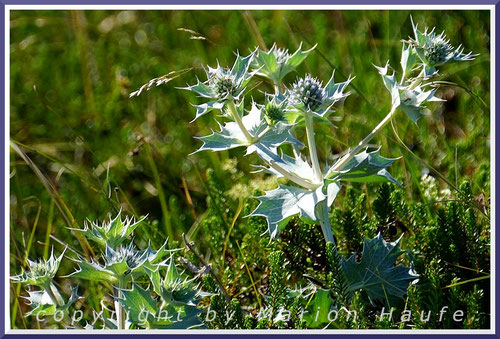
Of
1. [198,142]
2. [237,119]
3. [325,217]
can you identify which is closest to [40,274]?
[237,119]

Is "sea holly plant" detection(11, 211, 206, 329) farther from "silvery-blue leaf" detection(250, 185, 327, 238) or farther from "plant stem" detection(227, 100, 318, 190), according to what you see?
"plant stem" detection(227, 100, 318, 190)

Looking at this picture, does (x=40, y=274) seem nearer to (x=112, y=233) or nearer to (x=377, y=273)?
(x=112, y=233)

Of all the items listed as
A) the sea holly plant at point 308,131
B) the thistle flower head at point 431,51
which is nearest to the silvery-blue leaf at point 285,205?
the sea holly plant at point 308,131

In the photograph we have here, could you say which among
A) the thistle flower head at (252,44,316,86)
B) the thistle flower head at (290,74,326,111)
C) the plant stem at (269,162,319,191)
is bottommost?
the plant stem at (269,162,319,191)

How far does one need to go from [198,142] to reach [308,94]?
1.89 m

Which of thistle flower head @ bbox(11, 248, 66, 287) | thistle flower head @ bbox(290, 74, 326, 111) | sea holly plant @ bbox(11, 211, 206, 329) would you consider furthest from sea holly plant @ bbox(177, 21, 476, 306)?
thistle flower head @ bbox(11, 248, 66, 287)

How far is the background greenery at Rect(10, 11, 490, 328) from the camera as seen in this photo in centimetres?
224

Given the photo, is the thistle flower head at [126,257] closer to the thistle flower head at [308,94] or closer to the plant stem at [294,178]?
the plant stem at [294,178]

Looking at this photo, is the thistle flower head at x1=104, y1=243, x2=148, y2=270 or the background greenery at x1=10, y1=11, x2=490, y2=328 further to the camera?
the background greenery at x1=10, y1=11, x2=490, y2=328

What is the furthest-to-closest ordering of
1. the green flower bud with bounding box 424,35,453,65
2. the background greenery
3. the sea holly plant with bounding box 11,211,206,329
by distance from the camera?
the background greenery < the green flower bud with bounding box 424,35,453,65 < the sea holly plant with bounding box 11,211,206,329

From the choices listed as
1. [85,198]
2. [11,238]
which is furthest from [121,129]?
[11,238]

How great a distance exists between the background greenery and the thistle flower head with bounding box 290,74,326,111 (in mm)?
503

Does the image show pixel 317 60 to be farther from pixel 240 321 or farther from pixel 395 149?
pixel 240 321

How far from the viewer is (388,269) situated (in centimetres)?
193
